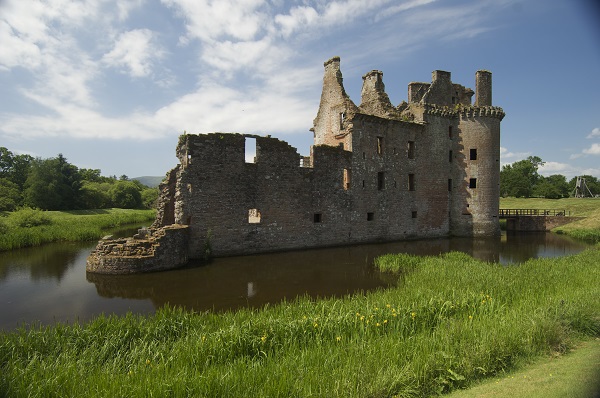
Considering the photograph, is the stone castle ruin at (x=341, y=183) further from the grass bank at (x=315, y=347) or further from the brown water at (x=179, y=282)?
the grass bank at (x=315, y=347)

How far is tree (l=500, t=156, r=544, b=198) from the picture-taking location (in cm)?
7088

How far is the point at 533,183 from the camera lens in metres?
85.3

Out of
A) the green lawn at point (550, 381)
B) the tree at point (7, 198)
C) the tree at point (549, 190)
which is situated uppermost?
the tree at point (549, 190)

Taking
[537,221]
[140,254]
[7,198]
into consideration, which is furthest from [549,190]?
[7,198]

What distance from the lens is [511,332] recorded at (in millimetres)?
5836

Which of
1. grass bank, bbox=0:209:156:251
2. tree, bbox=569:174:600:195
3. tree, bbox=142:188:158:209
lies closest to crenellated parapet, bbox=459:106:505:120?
grass bank, bbox=0:209:156:251

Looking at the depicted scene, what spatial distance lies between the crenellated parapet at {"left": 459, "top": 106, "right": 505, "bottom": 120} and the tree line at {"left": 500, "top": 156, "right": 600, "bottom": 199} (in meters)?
56.2

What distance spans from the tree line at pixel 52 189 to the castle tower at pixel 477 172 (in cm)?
3899

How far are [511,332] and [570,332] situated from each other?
55.5 inches

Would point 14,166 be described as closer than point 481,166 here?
No

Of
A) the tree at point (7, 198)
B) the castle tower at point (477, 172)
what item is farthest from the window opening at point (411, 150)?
the tree at point (7, 198)

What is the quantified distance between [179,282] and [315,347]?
760cm

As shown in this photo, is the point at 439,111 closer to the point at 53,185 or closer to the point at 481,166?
the point at 481,166

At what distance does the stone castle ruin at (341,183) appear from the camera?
1563 centimetres
